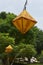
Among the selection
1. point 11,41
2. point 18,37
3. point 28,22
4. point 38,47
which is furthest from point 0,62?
point 28,22

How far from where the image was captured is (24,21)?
3.05m

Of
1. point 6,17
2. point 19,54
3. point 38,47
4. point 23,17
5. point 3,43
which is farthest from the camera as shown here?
point 38,47

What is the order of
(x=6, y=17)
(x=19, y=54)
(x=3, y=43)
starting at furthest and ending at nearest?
(x=6, y=17)
(x=19, y=54)
(x=3, y=43)

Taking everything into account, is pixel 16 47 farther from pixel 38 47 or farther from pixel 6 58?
pixel 38 47

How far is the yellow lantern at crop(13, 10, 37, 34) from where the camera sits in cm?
294

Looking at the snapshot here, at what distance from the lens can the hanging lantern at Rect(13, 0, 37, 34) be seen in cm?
294

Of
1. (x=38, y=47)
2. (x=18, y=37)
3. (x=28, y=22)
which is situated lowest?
(x=38, y=47)

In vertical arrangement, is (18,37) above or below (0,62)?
above

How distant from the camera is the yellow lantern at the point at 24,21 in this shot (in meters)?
2.94

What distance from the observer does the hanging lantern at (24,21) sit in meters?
2.94

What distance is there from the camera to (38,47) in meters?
47.4

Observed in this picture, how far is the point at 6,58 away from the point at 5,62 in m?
0.49

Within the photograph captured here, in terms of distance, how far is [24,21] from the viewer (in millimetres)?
3047

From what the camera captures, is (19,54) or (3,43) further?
(19,54)
